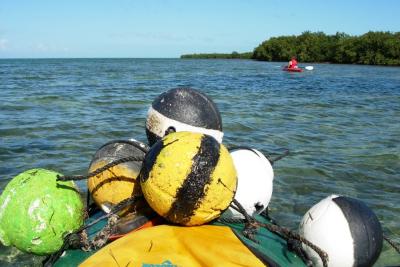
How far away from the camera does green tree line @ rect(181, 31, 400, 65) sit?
217ft

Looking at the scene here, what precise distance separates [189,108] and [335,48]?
7843cm

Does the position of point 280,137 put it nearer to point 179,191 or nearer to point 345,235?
point 345,235

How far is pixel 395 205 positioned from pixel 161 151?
15.3 feet

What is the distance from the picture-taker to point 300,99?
19312mm

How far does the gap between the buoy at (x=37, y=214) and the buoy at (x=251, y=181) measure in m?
1.31

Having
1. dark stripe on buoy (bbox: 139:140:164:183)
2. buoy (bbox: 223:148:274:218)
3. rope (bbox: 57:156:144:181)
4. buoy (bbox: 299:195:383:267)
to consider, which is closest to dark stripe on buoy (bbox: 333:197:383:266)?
buoy (bbox: 299:195:383:267)

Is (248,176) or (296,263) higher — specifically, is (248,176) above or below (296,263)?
above

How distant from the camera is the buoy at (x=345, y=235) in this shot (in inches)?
144

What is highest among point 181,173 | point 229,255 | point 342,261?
point 181,173

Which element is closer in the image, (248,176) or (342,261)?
(342,261)

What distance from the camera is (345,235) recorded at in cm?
365

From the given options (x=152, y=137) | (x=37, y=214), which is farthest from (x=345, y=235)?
(x=37, y=214)

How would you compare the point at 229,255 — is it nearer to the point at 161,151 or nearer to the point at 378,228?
the point at 161,151

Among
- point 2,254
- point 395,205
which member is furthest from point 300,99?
point 2,254
